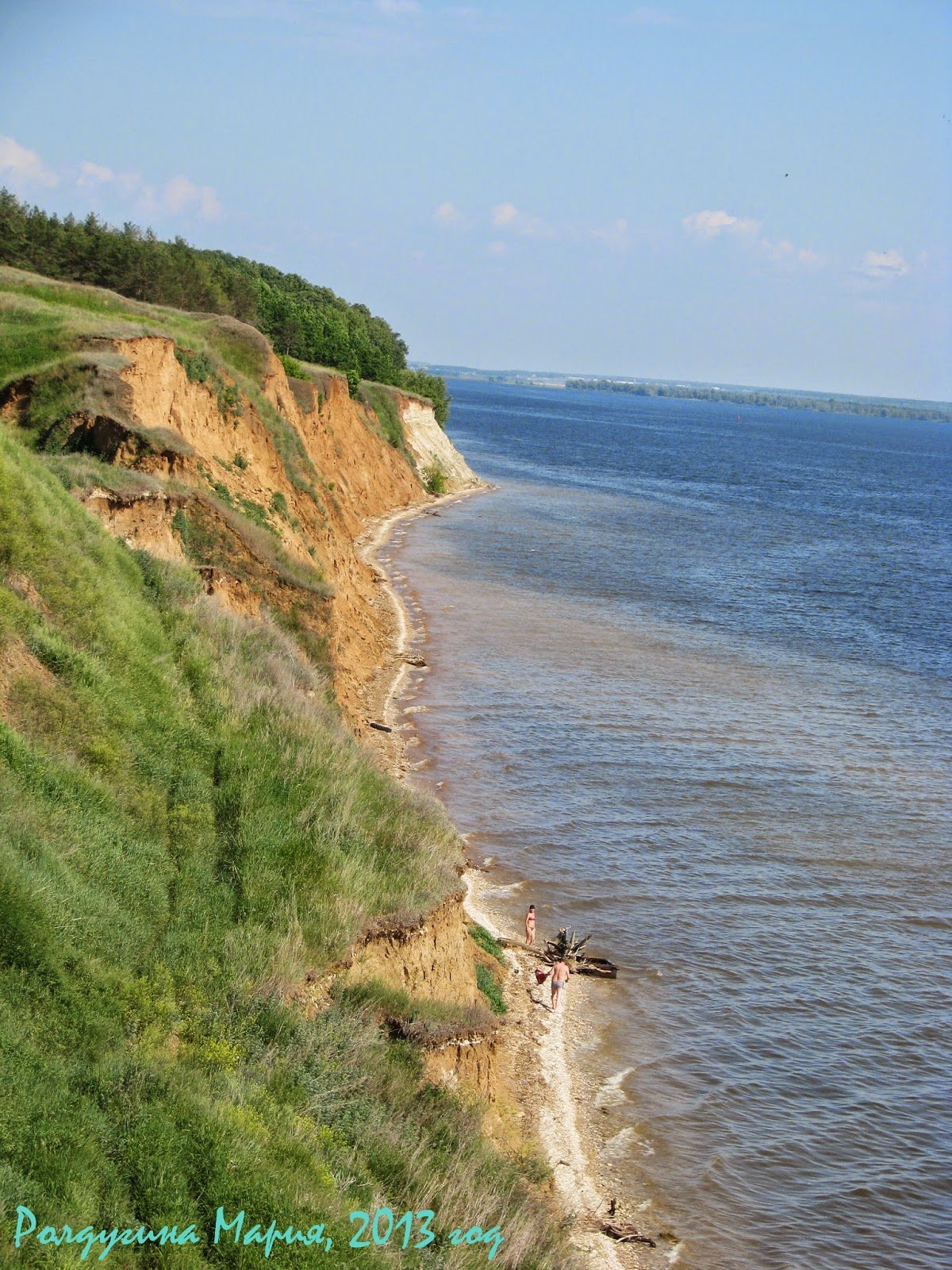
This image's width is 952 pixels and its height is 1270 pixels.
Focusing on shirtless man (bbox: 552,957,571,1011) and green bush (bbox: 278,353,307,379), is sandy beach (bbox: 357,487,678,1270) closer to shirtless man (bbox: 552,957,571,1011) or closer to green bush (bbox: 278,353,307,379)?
shirtless man (bbox: 552,957,571,1011)

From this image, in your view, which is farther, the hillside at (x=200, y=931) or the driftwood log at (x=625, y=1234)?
the driftwood log at (x=625, y=1234)

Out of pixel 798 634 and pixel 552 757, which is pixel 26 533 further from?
pixel 798 634

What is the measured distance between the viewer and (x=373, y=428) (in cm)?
7062

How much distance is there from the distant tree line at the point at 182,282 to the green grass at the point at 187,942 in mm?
42245

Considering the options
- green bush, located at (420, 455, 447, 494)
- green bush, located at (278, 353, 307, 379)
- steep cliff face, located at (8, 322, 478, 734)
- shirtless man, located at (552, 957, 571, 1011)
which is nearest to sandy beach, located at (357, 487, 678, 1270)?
shirtless man, located at (552, 957, 571, 1011)

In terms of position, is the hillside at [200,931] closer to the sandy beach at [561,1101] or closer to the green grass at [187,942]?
the green grass at [187,942]

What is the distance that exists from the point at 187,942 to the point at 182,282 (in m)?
56.0

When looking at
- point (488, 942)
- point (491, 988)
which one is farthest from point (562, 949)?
point (491, 988)

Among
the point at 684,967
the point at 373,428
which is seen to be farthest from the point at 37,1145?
the point at 373,428

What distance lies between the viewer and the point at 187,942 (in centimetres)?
1138

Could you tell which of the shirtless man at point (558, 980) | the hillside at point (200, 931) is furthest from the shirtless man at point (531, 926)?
the hillside at point (200, 931)

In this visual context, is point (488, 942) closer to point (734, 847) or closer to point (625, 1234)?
point (625, 1234)

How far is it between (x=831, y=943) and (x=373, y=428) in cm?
5489

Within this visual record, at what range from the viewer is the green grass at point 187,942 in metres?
8.48
